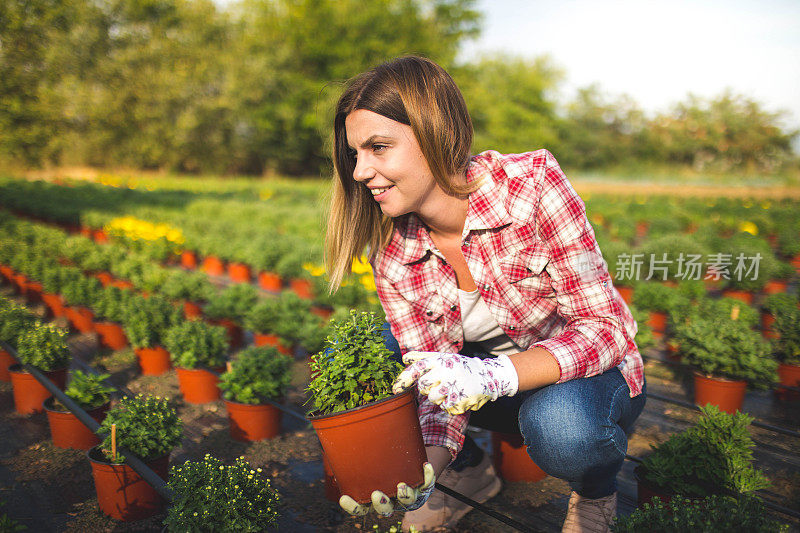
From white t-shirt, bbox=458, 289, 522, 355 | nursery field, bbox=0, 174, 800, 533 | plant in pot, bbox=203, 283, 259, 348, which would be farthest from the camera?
plant in pot, bbox=203, 283, 259, 348

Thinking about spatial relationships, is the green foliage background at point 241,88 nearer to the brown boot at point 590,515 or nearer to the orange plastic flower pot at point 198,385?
the orange plastic flower pot at point 198,385

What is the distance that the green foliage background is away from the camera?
20750 mm

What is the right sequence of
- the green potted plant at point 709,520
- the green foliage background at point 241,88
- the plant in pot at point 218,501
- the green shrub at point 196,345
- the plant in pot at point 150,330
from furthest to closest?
the green foliage background at point 241,88 → the plant in pot at point 150,330 → the green shrub at point 196,345 → the plant in pot at point 218,501 → the green potted plant at point 709,520

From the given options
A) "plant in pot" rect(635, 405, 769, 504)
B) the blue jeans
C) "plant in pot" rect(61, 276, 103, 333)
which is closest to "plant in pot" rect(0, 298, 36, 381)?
"plant in pot" rect(61, 276, 103, 333)

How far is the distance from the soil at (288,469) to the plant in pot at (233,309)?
736 millimetres

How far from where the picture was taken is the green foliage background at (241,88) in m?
20.8

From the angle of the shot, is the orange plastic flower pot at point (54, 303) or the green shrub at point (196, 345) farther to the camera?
the orange plastic flower pot at point (54, 303)

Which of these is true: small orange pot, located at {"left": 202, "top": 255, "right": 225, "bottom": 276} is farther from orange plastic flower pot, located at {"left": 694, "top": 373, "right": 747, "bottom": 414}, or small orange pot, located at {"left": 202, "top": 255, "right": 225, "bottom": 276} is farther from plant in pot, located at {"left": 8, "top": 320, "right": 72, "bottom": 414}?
orange plastic flower pot, located at {"left": 694, "top": 373, "right": 747, "bottom": 414}

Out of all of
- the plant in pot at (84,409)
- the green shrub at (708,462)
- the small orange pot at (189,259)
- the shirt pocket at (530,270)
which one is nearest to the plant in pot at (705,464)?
the green shrub at (708,462)

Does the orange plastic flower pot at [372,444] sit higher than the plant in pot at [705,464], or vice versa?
the orange plastic flower pot at [372,444]

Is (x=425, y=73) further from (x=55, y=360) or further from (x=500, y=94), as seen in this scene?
(x=500, y=94)

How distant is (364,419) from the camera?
1326 mm

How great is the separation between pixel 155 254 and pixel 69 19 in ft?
65.3

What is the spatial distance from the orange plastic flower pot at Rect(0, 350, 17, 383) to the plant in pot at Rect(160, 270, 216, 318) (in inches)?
49.9
